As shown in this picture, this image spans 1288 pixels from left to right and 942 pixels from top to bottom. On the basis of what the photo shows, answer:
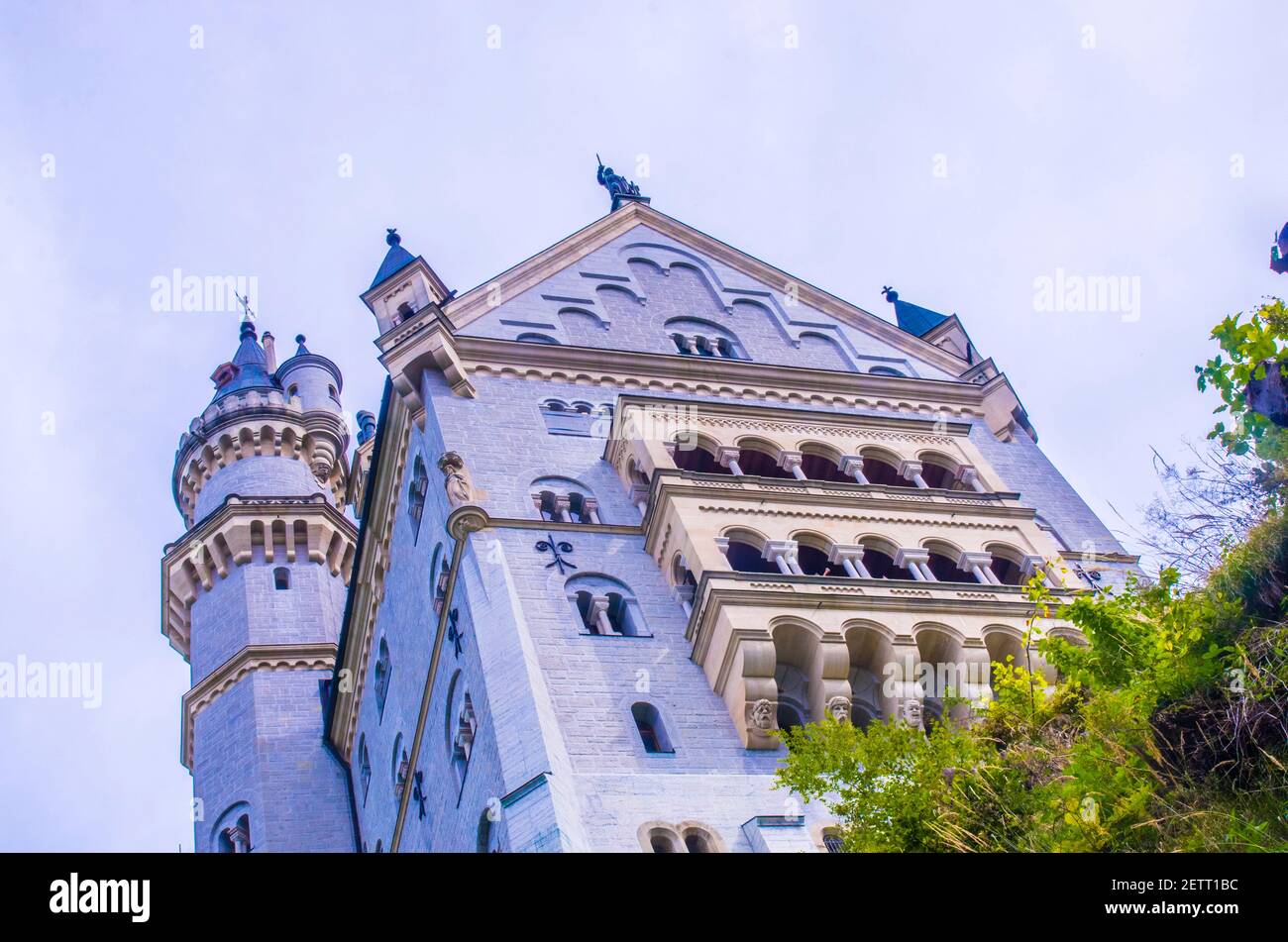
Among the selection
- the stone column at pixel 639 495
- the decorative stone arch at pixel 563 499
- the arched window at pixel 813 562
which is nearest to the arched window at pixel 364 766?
the decorative stone arch at pixel 563 499

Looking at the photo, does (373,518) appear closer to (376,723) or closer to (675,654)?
(376,723)

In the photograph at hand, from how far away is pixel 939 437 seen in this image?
2852cm

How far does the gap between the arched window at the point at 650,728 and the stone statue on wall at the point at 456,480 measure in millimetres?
4876

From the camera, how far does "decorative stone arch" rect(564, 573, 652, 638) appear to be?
22.6 m

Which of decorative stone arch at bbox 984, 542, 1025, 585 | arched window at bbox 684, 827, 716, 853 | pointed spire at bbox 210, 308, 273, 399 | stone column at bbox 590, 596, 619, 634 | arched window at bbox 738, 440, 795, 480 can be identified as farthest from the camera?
pointed spire at bbox 210, 308, 273, 399

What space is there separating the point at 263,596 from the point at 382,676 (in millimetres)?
12627

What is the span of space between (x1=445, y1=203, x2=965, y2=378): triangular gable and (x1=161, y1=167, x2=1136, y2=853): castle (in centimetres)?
8

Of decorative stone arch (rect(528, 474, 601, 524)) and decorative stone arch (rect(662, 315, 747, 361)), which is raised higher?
decorative stone arch (rect(662, 315, 747, 361))

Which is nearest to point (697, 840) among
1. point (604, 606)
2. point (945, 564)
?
point (604, 606)

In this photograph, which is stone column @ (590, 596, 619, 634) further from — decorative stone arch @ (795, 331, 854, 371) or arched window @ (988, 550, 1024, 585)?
decorative stone arch @ (795, 331, 854, 371)

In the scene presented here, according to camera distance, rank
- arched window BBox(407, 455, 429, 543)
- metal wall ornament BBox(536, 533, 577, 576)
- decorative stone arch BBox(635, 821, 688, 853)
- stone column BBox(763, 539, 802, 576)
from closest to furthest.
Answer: decorative stone arch BBox(635, 821, 688, 853)
stone column BBox(763, 539, 802, 576)
metal wall ornament BBox(536, 533, 577, 576)
arched window BBox(407, 455, 429, 543)

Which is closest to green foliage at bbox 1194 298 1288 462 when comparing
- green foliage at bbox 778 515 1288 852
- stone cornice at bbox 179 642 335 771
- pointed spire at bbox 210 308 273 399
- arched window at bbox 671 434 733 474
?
green foliage at bbox 778 515 1288 852

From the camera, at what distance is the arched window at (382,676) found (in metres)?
30.3

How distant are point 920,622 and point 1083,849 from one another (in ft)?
34.2
